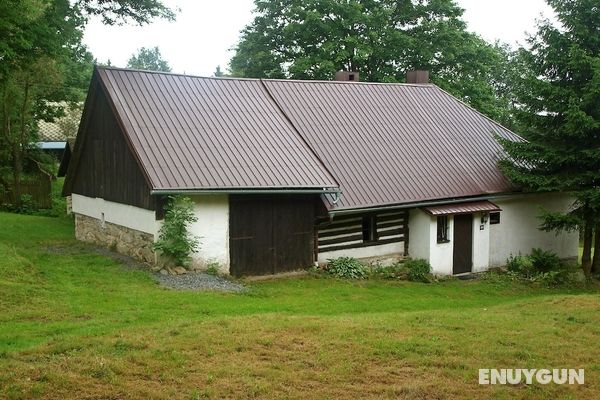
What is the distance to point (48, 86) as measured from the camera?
29797 mm

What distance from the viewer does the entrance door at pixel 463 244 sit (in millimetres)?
21087

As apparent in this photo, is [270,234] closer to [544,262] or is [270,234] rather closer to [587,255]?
[544,262]

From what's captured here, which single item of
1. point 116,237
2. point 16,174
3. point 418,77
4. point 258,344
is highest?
point 418,77

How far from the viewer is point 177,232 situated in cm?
1633

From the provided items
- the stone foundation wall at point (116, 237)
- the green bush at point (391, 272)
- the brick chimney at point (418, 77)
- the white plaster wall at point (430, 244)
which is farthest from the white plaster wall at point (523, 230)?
the stone foundation wall at point (116, 237)

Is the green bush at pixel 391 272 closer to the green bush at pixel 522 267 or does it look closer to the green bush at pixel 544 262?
the green bush at pixel 522 267

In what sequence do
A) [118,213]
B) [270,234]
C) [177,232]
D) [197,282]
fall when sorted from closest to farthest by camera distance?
[197,282], [177,232], [270,234], [118,213]

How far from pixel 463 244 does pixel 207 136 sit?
29.0 ft

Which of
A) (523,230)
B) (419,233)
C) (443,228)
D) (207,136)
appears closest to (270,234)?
(207,136)

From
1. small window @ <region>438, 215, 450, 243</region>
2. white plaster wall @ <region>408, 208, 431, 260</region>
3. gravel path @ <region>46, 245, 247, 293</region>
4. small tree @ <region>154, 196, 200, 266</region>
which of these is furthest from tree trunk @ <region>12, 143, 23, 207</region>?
small window @ <region>438, 215, 450, 243</region>

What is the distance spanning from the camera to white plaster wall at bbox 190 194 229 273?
1688cm

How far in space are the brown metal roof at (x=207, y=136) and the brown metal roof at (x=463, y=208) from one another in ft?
12.7

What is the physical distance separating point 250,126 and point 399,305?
741 cm

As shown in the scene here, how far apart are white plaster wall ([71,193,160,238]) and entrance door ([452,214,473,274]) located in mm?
9568
